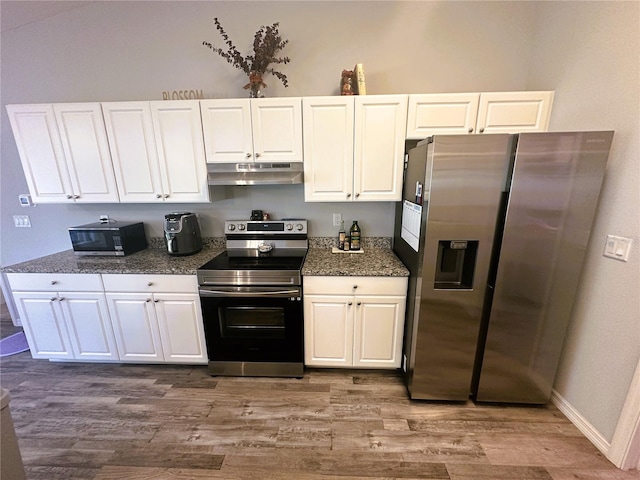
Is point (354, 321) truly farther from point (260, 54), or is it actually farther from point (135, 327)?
point (260, 54)

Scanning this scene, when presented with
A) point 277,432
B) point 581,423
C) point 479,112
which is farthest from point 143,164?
point 581,423

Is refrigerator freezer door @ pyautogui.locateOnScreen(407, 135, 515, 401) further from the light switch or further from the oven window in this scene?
the oven window

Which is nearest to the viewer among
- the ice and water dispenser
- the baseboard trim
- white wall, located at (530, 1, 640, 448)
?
white wall, located at (530, 1, 640, 448)

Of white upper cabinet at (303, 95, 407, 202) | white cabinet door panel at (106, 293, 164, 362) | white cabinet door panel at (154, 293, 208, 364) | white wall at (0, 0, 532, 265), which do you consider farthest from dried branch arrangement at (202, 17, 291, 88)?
white cabinet door panel at (106, 293, 164, 362)

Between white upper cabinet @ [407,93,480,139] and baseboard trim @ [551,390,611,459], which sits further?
white upper cabinet @ [407,93,480,139]

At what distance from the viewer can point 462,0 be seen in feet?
7.05

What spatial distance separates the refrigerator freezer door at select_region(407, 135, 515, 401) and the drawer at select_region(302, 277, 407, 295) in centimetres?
25

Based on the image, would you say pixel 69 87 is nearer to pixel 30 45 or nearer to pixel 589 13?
pixel 30 45

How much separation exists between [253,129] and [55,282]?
204 centimetres

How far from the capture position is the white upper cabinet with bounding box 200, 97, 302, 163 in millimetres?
2086

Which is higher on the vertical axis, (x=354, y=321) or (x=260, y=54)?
(x=260, y=54)

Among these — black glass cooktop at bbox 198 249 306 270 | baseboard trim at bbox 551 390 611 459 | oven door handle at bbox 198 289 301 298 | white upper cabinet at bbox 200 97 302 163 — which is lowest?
baseboard trim at bbox 551 390 611 459

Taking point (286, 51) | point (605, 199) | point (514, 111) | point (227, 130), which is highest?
point (286, 51)

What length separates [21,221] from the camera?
278 centimetres
